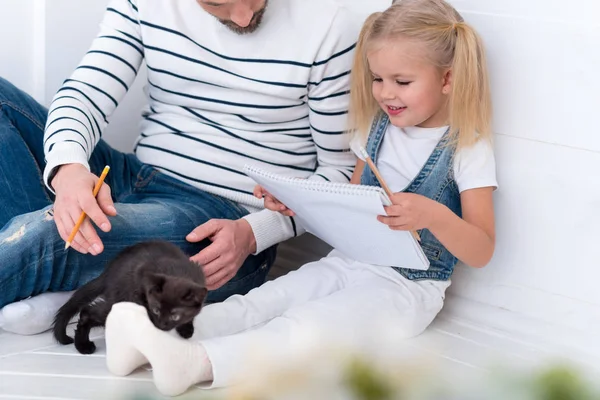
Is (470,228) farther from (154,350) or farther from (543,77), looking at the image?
(154,350)

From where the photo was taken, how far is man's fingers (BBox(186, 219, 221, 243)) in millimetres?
1391

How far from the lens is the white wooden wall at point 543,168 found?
1.38 metres

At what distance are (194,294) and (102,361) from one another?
9.9 inches

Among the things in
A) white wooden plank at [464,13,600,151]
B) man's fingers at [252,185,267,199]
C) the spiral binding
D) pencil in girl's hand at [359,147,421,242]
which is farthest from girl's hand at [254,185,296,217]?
white wooden plank at [464,13,600,151]

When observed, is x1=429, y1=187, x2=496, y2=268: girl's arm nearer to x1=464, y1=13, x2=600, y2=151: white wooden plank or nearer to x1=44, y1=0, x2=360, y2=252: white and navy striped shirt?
x1=464, y1=13, x2=600, y2=151: white wooden plank

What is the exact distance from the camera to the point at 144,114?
1.68m

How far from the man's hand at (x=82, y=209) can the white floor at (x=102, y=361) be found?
0.17m

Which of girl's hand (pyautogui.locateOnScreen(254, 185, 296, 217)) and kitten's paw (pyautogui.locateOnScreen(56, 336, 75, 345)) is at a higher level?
girl's hand (pyautogui.locateOnScreen(254, 185, 296, 217))

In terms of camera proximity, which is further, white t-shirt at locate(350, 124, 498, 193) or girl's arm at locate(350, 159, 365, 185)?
girl's arm at locate(350, 159, 365, 185)

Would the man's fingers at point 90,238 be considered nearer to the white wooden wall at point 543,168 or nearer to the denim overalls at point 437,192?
the denim overalls at point 437,192

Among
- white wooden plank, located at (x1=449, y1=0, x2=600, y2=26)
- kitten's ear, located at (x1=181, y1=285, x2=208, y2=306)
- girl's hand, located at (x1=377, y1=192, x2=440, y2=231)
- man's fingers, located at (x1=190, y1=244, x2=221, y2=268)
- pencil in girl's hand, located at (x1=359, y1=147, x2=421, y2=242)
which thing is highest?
white wooden plank, located at (x1=449, y1=0, x2=600, y2=26)

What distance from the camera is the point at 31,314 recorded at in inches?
50.1

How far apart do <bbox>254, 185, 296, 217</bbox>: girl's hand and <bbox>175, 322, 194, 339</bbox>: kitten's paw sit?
1.09 feet

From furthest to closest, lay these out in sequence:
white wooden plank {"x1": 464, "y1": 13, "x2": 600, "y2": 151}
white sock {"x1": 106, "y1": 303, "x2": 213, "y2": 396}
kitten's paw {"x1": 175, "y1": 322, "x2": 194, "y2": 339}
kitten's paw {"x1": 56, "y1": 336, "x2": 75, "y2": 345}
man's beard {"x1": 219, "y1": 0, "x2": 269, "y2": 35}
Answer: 1. man's beard {"x1": 219, "y1": 0, "x2": 269, "y2": 35}
2. white wooden plank {"x1": 464, "y1": 13, "x2": 600, "y2": 151}
3. kitten's paw {"x1": 56, "y1": 336, "x2": 75, "y2": 345}
4. kitten's paw {"x1": 175, "y1": 322, "x2": 194, "y2": 339}
5. white sock {"x1": 106, "y1": 303, "x2": 213, "y2": 396}
